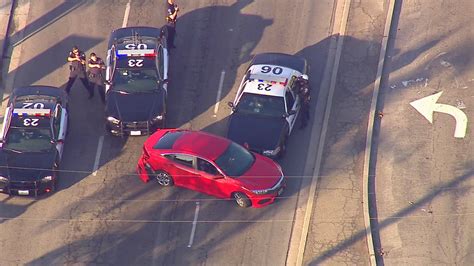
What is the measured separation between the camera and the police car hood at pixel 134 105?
28625 mm

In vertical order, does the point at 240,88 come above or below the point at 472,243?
above

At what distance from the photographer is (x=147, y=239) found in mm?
26625

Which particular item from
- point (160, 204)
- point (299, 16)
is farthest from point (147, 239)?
point (299, 16)

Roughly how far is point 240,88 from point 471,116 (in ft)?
26.3

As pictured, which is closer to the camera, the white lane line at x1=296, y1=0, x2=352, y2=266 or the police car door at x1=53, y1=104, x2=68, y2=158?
the white lane line at x1=296, y1=0, x2=352, y2=266

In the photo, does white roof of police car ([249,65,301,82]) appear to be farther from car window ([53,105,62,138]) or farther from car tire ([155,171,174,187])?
car window ([53,105,62,138])

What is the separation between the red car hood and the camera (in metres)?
26.9

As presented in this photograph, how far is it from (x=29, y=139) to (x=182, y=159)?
498cm

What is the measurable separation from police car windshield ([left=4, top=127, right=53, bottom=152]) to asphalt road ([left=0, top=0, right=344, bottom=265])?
1248 mm

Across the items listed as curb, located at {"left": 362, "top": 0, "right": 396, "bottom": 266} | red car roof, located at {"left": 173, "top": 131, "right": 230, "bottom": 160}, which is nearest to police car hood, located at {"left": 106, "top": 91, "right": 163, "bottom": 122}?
red car roof, located at {"left": 173, "top": 131, "right": 230, "bottom": 160}

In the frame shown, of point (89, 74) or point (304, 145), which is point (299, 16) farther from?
point (89, 74)

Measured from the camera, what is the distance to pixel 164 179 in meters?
27.7

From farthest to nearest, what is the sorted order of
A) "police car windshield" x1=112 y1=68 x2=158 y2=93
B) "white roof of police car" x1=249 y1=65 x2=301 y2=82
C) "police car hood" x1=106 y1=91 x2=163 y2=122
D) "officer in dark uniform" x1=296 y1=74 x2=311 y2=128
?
"white roof of police car" x1=249 y1=65 x2=301 y2=82 → "police car windshield" x1=112 y1=68 x2=158 y2=93 → "officer in dark uniform" x1=296 y1=74 x2=311 y2=128 → "police car hood" x1=106 y1=91 x2=163 y2=122

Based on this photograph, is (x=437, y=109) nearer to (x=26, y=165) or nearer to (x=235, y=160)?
(x=235, y=160)
